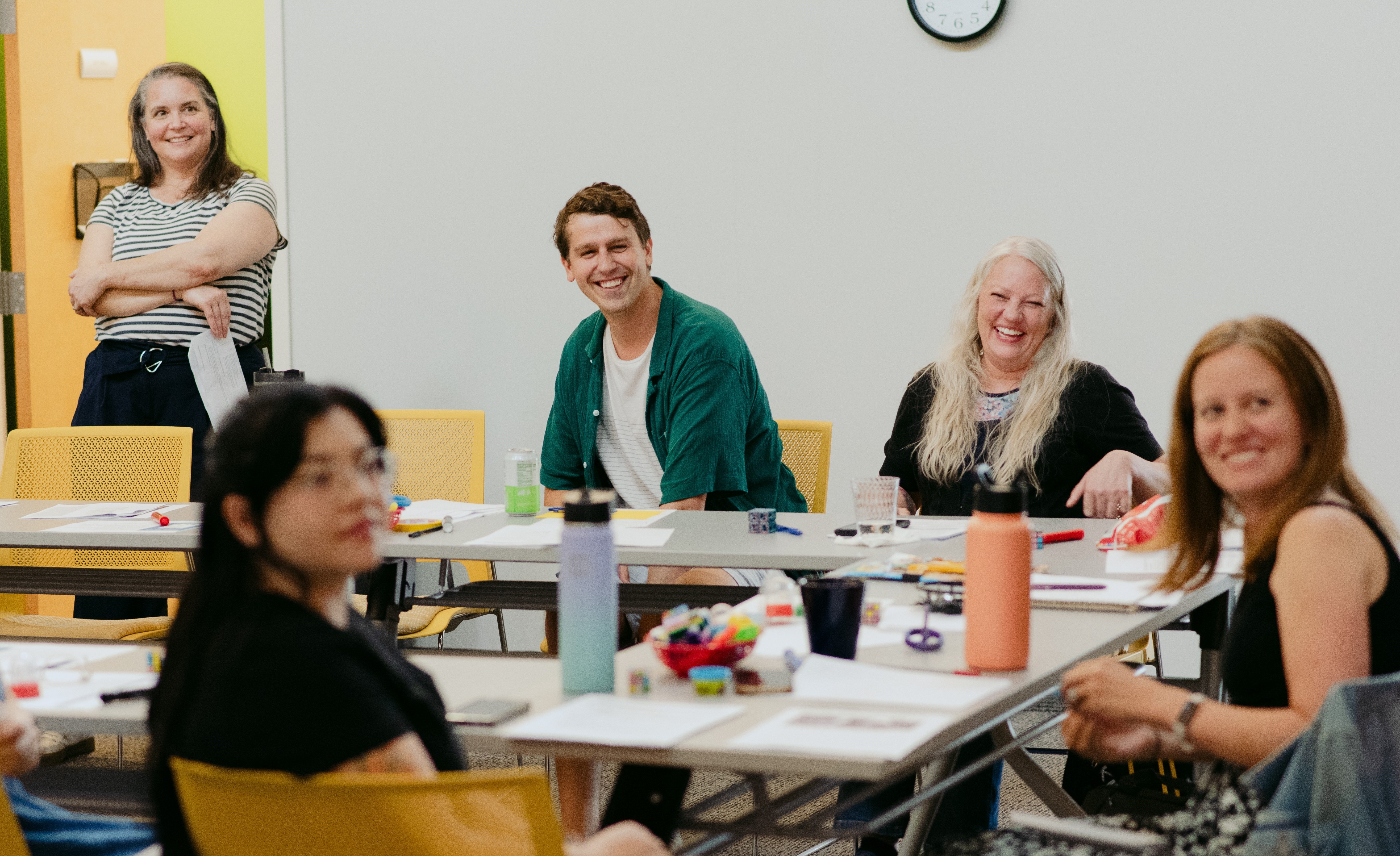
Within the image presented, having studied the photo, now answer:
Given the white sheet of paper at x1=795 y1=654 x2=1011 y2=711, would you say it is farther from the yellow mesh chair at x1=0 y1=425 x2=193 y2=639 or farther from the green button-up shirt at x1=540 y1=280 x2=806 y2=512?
the yellow mesh chair at x1=0 y1=425 x2=193 y2=639

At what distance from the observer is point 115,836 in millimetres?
1457

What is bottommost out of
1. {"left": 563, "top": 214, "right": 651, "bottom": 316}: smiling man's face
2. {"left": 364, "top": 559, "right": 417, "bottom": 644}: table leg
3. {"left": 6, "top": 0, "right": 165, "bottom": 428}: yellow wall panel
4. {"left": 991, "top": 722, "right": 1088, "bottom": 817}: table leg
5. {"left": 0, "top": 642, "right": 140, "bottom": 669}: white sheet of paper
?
{"left": 991, "top": 722, "right": 1088, "bottom": 817}: table leg

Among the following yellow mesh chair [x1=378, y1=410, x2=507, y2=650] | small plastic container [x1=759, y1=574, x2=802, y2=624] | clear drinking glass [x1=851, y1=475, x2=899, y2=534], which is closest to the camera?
small plastic container [x1=759, y1=574, x2=802, y2=624]

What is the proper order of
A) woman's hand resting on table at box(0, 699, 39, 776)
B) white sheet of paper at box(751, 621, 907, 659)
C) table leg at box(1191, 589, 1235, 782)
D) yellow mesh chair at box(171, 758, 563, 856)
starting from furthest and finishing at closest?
1. table leg at box(1191, 589, 1235, 782)
2. white sheet of paper at box(751, 621, 907, 659)
3. woman's hand resting on table at box(0, 699, 39, 776)
4. yellow mesh chair at box(171, 758, 563, 856)

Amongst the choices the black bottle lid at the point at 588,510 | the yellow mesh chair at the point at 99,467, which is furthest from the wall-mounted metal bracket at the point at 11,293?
the black bottle lid at the point at 588,510

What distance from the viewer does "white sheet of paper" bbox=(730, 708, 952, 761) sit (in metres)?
1.20

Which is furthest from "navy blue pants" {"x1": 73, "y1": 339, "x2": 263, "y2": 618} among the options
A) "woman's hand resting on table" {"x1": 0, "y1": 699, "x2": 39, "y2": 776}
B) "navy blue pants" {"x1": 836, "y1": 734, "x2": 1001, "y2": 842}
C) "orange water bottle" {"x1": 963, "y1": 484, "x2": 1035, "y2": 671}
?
"orange water bottle" {"x1": 963, "y1": 484, "x2": 1035, "y2": 671}

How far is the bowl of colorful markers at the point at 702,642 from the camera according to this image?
4.85ft

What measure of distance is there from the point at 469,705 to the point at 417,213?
137 inches

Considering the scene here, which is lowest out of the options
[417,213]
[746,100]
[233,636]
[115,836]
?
[115,836]

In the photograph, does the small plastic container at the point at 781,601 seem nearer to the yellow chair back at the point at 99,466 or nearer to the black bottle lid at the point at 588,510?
the black bottle lid at the point at 588,510

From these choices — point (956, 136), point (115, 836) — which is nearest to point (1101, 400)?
point (956, 136)

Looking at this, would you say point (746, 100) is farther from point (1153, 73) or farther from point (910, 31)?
point (1153, 73)

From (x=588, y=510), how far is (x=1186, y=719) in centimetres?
69
